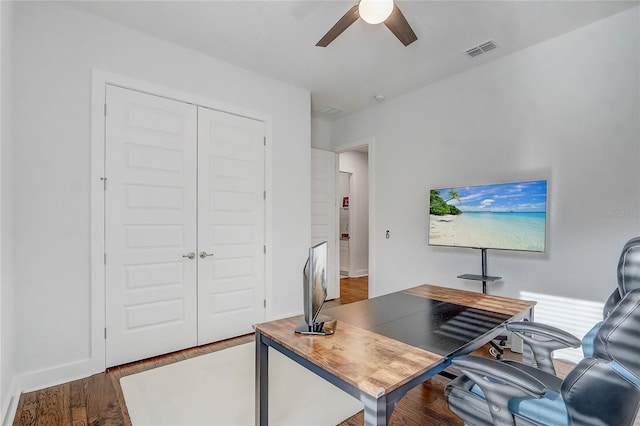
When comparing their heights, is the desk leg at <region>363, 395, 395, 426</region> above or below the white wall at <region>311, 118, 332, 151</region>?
below

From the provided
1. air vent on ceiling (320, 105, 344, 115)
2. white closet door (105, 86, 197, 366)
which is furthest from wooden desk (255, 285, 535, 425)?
air vent on ceiling (320, 105, 344, 115)

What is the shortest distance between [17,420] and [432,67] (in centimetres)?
451

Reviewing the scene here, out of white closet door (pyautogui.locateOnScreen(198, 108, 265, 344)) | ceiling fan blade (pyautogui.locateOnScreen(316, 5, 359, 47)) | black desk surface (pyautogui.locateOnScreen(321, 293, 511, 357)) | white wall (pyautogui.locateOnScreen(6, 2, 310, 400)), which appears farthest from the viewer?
white closet door (pyautogui.locateOnScreen(198, 108, 265, 344))

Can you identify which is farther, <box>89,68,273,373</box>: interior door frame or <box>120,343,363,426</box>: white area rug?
<box>89,68,273,373</box>: interior door frame

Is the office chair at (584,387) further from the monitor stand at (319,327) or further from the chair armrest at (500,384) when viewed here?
the monitor stand at (319,327)

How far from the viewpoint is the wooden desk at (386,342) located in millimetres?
1104

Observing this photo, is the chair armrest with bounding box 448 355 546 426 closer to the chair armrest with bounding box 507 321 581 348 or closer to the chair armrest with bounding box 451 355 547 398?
the chair armrest with bounding box 451 355 547 398

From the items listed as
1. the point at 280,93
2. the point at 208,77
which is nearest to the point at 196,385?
the point at 208,77

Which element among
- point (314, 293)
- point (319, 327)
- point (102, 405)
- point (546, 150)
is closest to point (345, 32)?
point (546, 150)

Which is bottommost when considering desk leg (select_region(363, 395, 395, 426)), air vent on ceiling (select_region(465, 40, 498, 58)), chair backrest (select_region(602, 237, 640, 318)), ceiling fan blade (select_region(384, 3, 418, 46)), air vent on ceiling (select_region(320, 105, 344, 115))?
desk leg (select_region(363, 395, 395, 426))

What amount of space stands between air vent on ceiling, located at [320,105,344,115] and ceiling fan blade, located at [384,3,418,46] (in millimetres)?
2393

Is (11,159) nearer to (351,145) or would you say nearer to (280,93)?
(280,93)

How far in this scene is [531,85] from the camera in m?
3.02

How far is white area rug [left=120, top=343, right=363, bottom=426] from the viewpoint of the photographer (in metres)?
1.97
